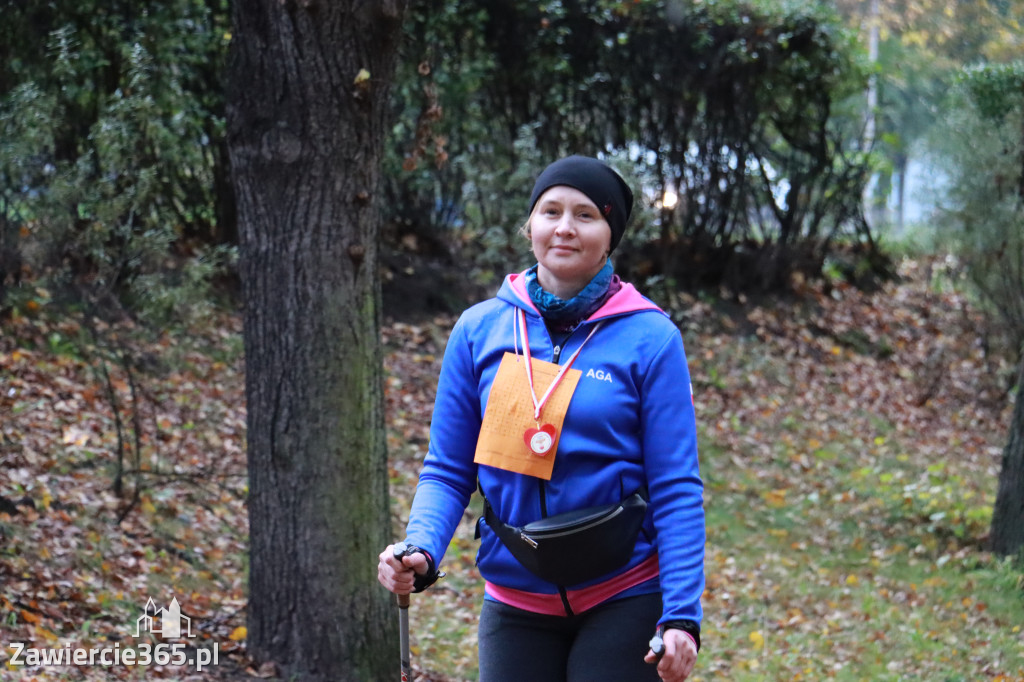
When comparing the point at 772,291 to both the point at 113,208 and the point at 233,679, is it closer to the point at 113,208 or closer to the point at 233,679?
the point at 113,208

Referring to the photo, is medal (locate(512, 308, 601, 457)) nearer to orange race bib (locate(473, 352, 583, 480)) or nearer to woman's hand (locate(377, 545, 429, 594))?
orange race bib (locate(473, 352, 583, 480))

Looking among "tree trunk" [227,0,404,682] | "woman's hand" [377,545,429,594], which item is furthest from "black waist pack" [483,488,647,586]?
"tree trunk" [227,0,404,682]

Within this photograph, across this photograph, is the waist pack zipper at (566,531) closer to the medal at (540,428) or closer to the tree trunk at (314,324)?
the medal at (540,428)

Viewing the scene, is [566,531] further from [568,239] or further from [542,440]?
[568,239]

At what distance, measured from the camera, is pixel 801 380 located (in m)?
12.3

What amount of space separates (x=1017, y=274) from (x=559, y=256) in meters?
10.6

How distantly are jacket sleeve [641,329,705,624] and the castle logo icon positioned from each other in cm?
360

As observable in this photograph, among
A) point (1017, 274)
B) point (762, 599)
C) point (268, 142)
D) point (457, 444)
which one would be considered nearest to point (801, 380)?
point (1017, 274)

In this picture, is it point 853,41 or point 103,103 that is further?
point 853,41

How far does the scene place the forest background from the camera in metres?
6.07

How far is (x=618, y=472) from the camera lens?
7.71 feet

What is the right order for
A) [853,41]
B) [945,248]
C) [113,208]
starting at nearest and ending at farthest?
[113,208] < [945,248] < [853,41]

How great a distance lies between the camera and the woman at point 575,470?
2.30 metres

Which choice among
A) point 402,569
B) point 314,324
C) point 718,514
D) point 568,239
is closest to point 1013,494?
point 718,514
